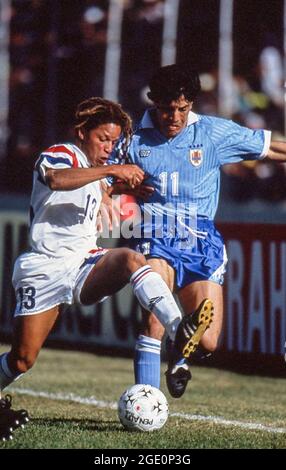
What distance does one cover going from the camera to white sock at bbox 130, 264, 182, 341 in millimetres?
6316

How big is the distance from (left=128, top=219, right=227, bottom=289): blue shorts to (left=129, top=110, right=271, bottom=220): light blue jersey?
0.48 ft

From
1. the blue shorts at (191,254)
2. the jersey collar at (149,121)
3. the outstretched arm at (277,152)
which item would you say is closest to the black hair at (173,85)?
the jersey collar at (149,121)

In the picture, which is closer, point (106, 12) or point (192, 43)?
point (192, 43)

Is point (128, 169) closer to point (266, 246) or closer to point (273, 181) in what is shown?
point (266, 246)

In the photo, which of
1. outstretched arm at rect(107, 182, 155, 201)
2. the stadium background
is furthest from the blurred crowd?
outstretched arm at rect(107, 182, 155, 201)

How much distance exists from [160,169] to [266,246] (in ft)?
11.7

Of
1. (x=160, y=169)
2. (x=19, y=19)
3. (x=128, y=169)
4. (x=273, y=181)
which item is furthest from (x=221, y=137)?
(x=19, y=19)

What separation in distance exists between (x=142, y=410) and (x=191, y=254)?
1.27 meters

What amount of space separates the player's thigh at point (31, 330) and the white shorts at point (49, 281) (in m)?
0.04

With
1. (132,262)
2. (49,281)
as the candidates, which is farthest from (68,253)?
(132,262)

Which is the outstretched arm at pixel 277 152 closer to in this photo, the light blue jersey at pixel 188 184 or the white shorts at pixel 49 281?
the light blue jersey at pixel 188 184

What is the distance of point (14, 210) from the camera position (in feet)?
46.5

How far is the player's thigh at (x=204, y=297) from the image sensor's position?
24.7 feet

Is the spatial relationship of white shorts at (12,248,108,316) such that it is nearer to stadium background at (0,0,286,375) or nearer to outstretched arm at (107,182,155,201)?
outstretched arm at (107,182,155,201)
